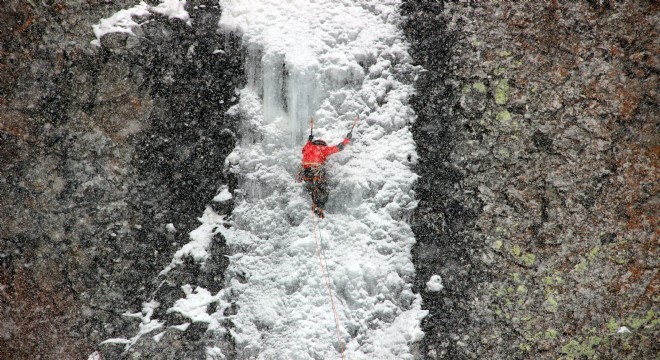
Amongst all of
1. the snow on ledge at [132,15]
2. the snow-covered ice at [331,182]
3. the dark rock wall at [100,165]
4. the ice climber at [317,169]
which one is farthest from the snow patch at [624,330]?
the snow on ledge at [132,15]

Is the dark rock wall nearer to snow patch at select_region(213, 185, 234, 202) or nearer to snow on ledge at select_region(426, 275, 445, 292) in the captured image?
A: snow patch at select_region(213, 185, 234, 202)

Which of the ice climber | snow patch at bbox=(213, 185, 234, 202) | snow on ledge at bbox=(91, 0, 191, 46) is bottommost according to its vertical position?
snow patch at bbox=(213, 185, 234, 202)

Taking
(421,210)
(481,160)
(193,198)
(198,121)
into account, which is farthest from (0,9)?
(481,160)

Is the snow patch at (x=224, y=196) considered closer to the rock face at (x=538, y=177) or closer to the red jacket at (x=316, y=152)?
the red jacket at (x=316, y=152)

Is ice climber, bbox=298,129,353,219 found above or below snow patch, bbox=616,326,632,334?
above

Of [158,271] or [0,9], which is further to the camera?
[158,271]

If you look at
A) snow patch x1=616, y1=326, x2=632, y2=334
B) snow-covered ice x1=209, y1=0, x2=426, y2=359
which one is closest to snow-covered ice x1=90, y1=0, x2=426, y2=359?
snow-covered ice x1=209, y1=0, x2=426, y2=359

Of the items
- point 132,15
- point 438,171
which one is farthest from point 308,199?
point 132,15

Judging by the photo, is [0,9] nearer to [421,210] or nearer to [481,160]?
[421,210]
